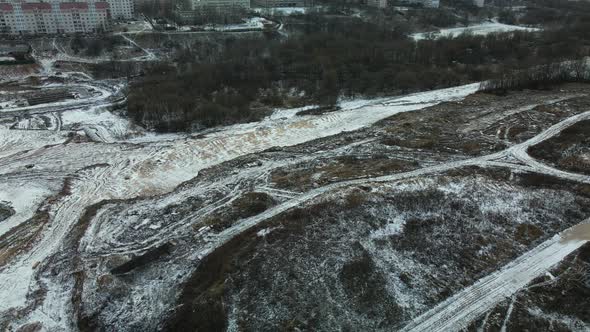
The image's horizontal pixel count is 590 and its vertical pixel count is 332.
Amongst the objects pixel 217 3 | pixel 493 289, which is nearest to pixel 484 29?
pixel 217 3

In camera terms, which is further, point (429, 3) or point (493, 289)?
point (429, 3)

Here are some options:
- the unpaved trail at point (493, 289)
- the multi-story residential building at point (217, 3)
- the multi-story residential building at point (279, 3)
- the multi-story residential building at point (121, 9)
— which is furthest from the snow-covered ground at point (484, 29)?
the unpaved trail at point (493, 289)

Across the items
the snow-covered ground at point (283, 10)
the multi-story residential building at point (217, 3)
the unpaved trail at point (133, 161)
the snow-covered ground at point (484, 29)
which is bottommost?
the unpaved trail at point (133, 161)

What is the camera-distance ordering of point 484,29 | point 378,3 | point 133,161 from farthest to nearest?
1. point 378,3
2. point 484,29
3. point 133,161

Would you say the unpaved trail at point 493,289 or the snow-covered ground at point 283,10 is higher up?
the snow-covered ground at point 283,10

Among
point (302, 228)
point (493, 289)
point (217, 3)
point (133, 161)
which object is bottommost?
point (133, 161)

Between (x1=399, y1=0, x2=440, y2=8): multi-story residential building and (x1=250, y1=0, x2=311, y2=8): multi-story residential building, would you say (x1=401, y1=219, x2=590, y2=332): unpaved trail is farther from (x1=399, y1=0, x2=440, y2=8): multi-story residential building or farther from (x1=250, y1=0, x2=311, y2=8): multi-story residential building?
(x1=399, y1=0, x2=440, y2=8): multi-story residential building

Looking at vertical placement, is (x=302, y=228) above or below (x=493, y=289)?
above

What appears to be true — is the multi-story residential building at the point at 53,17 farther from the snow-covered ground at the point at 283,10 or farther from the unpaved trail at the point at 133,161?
the unpaved trail at the point at 133,161

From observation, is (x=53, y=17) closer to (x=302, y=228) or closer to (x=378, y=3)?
(x=302, y=228)
